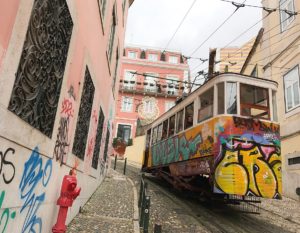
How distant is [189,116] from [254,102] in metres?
2.13

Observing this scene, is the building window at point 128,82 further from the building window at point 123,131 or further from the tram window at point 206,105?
the tram window at point 206,105

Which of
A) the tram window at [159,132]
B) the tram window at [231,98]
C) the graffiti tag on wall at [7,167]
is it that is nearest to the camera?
the graffiti tag on wall at [7,167]

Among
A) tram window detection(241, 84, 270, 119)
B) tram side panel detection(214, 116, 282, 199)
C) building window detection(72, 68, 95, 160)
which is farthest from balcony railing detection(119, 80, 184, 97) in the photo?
building window detection(72, 68, 95, 160)

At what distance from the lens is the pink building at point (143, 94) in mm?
33156

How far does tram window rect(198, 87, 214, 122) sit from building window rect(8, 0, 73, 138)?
195 inches

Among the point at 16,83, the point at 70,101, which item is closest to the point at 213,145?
the point at 70,101

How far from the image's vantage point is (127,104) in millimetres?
33812

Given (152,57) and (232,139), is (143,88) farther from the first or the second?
(232,139)

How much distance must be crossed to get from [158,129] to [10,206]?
1021 centimetres

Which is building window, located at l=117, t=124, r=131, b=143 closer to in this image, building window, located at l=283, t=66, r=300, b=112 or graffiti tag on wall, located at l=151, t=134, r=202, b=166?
graffiti tag on wall, located at l=151, t=134, r=202, b=166

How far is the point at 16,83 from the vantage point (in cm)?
262

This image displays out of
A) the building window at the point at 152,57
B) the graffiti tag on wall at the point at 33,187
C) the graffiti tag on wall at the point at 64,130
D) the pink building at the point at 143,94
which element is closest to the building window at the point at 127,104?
the pink building at the point at 143,94

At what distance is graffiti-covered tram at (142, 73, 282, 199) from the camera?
690cm

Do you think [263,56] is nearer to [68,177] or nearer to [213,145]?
[213,145]
